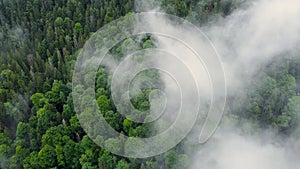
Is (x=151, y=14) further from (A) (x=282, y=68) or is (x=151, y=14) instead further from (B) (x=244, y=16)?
(A) (x=282, y=68)

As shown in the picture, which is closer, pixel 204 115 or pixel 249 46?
pixel 204 115

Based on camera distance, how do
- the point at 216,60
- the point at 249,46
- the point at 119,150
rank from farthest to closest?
the point at 249,46, the point at 216,60, the point at 119,150

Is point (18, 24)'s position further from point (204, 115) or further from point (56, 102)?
point (204, 115)

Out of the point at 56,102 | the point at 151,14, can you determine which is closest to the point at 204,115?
the point at 56,102

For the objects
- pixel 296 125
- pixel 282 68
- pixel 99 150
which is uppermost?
pixel 282 68

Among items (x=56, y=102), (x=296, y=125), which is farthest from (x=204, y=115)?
(x=56, y=102)

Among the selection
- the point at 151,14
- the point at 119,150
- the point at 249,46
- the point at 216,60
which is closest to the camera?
the point at 119,150

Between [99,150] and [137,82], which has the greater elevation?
[137,82]
